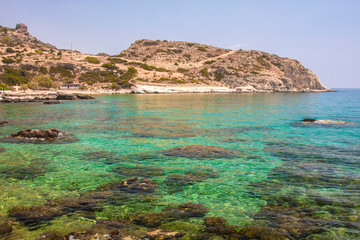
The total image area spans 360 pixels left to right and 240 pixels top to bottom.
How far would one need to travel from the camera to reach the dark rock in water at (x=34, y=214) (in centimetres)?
618

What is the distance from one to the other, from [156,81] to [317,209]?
333 feet

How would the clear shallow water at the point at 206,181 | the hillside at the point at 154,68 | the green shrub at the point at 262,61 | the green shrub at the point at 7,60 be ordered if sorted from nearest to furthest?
the clear shallow water at the point at 206,181 → the hillside at the point at 154,68 → the green shrub at the point at 7,60 → the green shrub at the point at 262,61

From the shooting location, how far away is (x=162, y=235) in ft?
18.3

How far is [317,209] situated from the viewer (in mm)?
6969

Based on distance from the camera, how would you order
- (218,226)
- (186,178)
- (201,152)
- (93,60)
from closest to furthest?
(218,226)
(186,178)
(201,152)
(93,60)

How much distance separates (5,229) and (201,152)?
9.27 metres

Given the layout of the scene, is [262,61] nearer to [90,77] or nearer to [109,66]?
[109,66]

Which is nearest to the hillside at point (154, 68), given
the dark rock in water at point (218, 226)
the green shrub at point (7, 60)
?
the green shrub at point (7, 60)

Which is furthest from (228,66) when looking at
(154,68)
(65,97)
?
(65,97)

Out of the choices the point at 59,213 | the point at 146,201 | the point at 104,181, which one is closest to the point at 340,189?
the point at 146,201

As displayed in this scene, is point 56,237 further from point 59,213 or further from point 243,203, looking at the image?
point 243,203

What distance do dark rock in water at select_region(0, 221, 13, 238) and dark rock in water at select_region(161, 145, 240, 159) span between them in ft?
26.0

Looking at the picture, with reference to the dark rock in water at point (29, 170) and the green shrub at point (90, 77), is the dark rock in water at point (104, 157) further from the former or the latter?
the green shrub at point (90, 77)

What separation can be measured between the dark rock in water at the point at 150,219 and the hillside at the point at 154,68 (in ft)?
264
